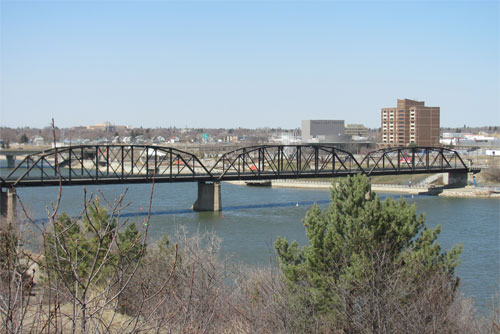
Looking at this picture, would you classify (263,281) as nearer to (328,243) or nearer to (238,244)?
(328,243)

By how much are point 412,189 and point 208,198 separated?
2114cm

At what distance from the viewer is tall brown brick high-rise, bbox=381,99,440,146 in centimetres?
9494

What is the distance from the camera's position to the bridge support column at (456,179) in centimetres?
5312

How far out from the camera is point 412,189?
52.2 meters

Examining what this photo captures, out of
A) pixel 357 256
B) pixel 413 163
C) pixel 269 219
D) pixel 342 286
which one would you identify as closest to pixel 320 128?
pixel 413 163

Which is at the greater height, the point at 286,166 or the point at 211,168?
the point at 211,168

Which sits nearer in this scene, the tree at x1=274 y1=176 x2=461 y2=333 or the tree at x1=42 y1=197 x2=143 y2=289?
the tree at x1=42 y1=197 x2=143 y2=289

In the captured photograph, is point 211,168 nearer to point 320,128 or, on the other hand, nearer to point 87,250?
point 87,250

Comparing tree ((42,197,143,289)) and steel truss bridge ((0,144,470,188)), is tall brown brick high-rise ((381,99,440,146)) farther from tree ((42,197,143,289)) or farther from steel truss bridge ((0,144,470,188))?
tree ((42,197,143,289))

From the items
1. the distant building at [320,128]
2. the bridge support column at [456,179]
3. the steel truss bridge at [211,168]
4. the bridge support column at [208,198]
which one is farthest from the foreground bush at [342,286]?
the distant building at [320,128]

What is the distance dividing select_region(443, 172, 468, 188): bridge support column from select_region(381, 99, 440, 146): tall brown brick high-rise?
40.2 m

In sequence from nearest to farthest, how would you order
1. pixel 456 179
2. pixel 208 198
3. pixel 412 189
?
pixel 208 198 < pixel 412 189 < pixel 456 179

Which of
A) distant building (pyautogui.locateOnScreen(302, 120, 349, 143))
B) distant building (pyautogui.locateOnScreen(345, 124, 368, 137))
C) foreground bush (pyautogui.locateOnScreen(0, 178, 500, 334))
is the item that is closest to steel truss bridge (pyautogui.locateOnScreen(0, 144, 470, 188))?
foreground bush (pyautogui.locateOnScreen(0, 178, 500, 334))

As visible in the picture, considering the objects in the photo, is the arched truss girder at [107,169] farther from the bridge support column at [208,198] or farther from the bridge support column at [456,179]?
the bridge support column at [456,179]
